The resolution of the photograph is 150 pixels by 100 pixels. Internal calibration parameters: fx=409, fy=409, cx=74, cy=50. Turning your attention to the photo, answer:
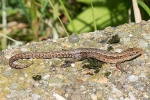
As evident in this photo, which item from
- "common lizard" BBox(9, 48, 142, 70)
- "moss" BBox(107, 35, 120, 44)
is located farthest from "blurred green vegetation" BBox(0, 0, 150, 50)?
"common lizard" BBox(9, 48, 142, 70)

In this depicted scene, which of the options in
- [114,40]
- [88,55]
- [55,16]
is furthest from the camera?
[55,16]

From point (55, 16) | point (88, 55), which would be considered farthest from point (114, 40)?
point (55, 16)

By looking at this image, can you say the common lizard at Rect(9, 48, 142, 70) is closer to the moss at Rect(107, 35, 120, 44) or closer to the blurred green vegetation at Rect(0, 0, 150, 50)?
the moss at Rect(107, 35, 120, 44)

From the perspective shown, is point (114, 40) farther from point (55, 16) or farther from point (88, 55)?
point (55, 16)

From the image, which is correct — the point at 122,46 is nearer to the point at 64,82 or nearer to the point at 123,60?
the point at 123,60

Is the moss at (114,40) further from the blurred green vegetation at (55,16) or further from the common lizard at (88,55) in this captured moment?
the blurred green vegetation at (55,16)
